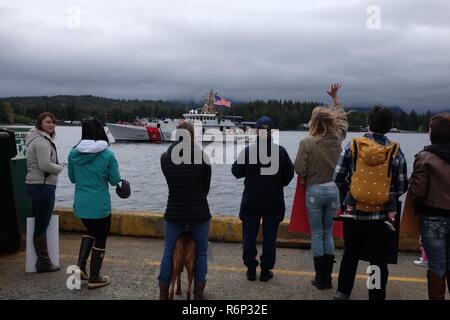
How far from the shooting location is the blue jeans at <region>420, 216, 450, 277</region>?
382 cm

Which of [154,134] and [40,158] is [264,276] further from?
[154,134]

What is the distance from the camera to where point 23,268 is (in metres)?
5.09

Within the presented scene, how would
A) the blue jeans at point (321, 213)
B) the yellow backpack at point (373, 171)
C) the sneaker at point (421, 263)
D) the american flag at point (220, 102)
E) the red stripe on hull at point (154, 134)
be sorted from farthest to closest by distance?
the red stripe on hull at point (154, 134) < the american flag at point (220, 102) < the sneaker at point (421, 263) < the blue jeans at point (321, 213) < the yellow backpack at point (373, 171)

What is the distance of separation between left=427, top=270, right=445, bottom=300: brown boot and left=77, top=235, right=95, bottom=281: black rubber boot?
10.2 feet

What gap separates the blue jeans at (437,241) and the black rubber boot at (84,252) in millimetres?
3048

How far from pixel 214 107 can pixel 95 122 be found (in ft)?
229

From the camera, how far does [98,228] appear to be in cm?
452

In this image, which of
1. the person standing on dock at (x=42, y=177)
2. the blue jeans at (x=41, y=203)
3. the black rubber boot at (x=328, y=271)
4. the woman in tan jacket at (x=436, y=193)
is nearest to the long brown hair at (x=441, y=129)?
the woman in tan jacket at (x=436, y=193)

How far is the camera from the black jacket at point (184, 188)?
400 centimetres

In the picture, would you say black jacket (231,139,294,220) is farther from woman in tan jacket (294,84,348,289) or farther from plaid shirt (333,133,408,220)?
plaid shirt (333,133,408,220)

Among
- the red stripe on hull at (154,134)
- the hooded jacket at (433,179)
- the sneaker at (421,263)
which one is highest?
the hooded jacket at (433,179)

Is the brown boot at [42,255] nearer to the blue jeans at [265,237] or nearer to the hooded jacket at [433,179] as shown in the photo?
the blue jeans at [265,237]
